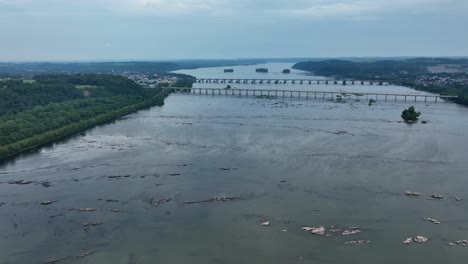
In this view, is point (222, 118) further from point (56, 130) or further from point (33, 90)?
point (33, 90)

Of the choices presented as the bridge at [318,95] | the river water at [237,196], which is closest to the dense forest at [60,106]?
the river water at [237,196]

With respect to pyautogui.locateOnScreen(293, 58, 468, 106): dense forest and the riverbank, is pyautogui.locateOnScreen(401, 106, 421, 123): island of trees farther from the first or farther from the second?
the riverbank

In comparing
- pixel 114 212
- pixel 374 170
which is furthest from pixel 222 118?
pixel 114 212

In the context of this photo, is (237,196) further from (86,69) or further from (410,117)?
(86,69)

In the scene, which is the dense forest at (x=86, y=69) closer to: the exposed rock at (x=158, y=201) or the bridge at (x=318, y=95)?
the bridge at (x=318, y=95)

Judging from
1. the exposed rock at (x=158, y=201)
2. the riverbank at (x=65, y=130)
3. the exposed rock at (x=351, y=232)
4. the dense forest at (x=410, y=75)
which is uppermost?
the dense forest at (x=410, y=75)

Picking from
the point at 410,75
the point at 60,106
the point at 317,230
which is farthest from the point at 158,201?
the point at 410,75
